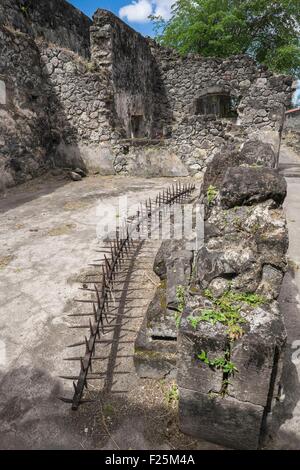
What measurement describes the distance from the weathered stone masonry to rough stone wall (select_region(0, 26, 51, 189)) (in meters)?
0.03

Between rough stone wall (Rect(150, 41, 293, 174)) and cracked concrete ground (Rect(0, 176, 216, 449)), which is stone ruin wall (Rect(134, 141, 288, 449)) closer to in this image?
cracked concrete ground (Rect(0, 176, 216, 449))

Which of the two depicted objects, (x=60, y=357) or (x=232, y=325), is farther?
(x=60, y=357)

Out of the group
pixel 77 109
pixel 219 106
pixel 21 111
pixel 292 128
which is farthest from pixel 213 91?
pixel 292 128

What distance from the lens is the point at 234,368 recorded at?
1.70 m

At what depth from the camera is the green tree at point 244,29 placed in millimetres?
15547

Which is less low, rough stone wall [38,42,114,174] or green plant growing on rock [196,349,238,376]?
rough stone wall [38,42,114,174]

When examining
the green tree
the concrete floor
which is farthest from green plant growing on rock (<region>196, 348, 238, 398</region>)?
the green tree

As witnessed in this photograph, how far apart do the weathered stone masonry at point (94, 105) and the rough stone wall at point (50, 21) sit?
1.2 inches

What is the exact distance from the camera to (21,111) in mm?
8664

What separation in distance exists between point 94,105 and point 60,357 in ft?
27.8

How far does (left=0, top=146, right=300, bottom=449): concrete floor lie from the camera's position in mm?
1995

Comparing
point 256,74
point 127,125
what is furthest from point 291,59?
point 127,125

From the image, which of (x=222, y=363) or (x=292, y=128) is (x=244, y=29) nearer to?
(x=292, y=128)

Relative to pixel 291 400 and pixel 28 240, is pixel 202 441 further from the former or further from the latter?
pixel 28 240
